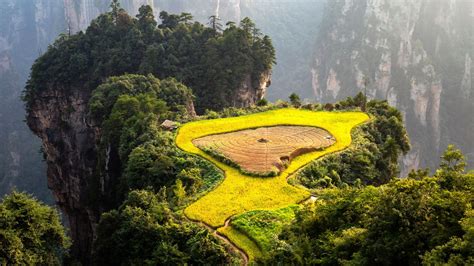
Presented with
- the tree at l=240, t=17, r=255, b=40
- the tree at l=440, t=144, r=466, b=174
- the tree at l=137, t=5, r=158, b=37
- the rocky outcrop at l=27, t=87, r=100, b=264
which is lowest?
the rocky outcrop at l=27, t=87, r=100, b=264

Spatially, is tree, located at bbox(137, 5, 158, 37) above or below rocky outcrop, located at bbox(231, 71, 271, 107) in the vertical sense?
above

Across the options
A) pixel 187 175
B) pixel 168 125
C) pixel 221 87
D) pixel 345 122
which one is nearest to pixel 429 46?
pixel 221 87

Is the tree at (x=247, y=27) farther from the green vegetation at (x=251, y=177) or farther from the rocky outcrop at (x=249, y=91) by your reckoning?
the green vegetation at (x=251, y=177)

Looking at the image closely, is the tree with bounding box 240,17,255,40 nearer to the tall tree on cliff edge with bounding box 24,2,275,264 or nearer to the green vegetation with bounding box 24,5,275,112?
the green vegetation with bounding box 24,5,275,112

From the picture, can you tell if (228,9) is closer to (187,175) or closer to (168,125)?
(168,125)

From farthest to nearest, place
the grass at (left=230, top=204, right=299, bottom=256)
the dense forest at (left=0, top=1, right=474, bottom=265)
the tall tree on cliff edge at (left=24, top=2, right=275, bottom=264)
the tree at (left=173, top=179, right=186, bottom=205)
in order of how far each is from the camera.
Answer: the tall tree on cliff edge at (left=24, top=2, right=275, bottom=264) → the tree at (left=173, top=179, right=186, bottom=205) → the grass at (left=230, top=204, right=299, bottom=256) → the dense forest at (left=0, top=1, right=474, bottom=265)

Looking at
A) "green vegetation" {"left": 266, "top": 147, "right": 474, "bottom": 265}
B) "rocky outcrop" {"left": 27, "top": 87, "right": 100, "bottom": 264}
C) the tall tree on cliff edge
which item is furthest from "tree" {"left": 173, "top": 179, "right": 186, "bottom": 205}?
the tall tree on cliff edge

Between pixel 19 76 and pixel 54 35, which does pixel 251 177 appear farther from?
pixel 54 35
